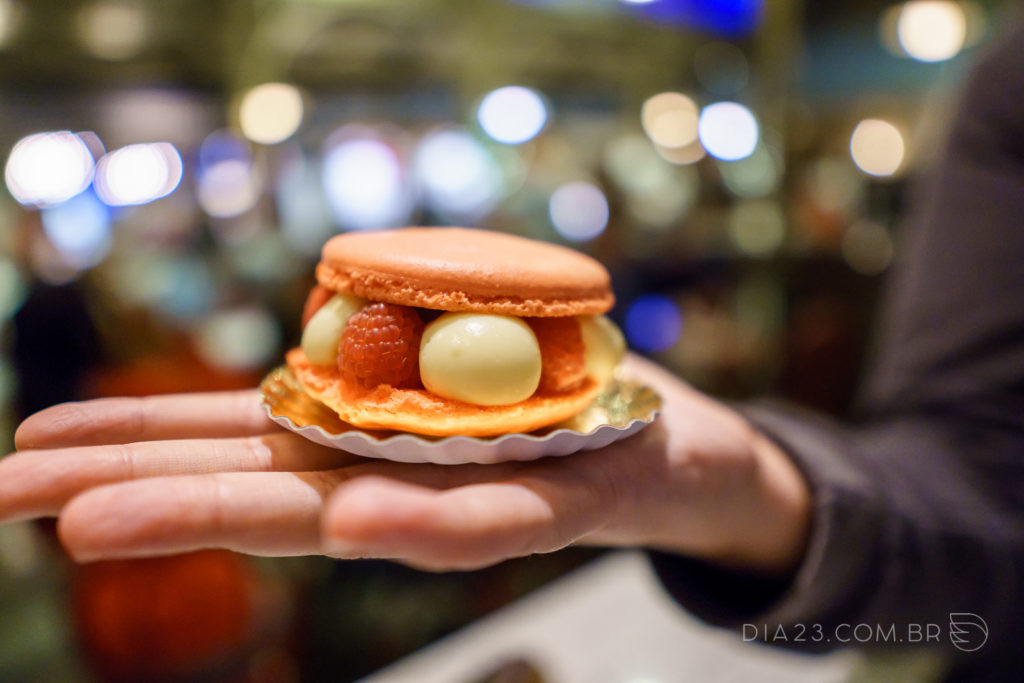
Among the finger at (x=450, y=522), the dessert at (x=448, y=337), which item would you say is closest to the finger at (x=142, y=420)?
the dessert at (x=448, y=337)

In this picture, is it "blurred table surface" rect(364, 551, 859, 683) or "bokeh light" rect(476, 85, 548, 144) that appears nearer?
"blurred table surface" rect(364, 551, 859, 683)

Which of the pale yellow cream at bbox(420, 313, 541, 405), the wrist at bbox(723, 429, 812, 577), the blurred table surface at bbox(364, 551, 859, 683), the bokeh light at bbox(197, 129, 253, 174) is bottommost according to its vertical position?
the blurred table surface at bbox(364, 551, 859, 683)

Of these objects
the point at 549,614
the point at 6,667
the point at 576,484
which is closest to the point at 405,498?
the point at 576,484

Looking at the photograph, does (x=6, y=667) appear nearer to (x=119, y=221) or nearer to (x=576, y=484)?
(x=576, y=484)

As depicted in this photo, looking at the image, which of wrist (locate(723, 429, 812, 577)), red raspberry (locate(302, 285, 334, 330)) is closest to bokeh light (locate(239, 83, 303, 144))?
red raspberry (locate(302, 285, 334, 330))

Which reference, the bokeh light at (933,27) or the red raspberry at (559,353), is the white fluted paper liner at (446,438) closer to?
the red raspberry at (559,353)

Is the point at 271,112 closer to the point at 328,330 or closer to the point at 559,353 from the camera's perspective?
the point at 328,330

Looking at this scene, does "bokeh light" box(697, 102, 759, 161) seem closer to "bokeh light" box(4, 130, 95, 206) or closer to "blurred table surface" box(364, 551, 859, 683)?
"blurred table surface" box(364, 551, 859, 683)
